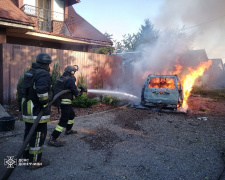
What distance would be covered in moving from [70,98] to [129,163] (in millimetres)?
2080

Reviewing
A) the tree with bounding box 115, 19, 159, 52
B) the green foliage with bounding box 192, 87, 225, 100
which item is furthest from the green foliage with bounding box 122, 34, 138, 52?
the green foliage with bounding box 192, 87, 225, 100

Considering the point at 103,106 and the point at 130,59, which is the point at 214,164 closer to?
the point at 103,106

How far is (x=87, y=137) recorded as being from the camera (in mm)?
4586

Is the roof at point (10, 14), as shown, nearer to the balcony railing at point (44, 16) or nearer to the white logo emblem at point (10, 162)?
the balcony railing at point (44, 16)

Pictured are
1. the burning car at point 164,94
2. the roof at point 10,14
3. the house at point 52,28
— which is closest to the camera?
the burning car at point 164,94

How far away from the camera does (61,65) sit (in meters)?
9.12

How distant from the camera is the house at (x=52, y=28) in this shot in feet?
34.3

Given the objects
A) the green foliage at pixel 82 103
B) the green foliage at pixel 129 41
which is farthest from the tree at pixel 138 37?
the green foliage at pixel 82 103

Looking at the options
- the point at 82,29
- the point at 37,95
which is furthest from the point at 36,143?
the point at 82,29

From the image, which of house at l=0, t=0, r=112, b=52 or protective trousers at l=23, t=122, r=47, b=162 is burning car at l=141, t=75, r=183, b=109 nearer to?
protective trousers at l=23, t=122, r=47, b=162

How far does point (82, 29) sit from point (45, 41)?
3.13 meters

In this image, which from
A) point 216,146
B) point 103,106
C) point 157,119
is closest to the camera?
point 216,146

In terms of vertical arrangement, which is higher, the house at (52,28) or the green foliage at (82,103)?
the house at (52,28)

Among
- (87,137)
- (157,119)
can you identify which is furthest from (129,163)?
(157,119)
